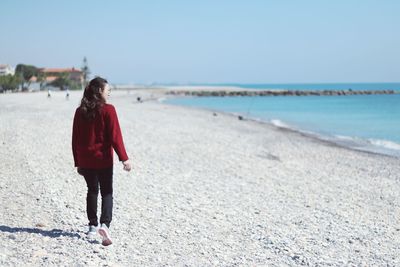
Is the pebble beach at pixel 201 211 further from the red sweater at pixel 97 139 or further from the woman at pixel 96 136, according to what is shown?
the red sweater at pixel 97 139

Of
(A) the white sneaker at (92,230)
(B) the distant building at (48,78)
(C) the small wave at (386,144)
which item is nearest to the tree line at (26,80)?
(B) the distant building at (48,78)

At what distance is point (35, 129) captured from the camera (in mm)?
16328

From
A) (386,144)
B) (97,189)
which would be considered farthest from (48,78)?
(97,189)

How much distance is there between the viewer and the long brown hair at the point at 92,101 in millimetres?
4836

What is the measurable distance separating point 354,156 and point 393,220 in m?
8.69

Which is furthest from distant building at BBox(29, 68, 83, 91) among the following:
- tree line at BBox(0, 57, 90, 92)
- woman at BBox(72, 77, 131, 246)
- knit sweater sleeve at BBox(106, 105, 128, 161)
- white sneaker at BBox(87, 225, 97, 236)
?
knit sweater sleeve at BBox(106, 105, 128, 161)

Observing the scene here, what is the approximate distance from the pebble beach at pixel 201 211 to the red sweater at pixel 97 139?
3.09 feet

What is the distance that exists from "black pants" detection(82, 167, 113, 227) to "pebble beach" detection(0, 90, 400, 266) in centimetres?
30

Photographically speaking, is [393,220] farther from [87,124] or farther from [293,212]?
[87,124]

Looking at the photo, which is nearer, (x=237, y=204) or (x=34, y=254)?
(x=34, y=254)

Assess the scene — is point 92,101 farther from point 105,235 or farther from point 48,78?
point 48,78

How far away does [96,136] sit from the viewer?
194 inches

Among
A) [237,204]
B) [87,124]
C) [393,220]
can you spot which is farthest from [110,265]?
[393,220]

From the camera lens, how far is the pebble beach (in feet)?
16.8
